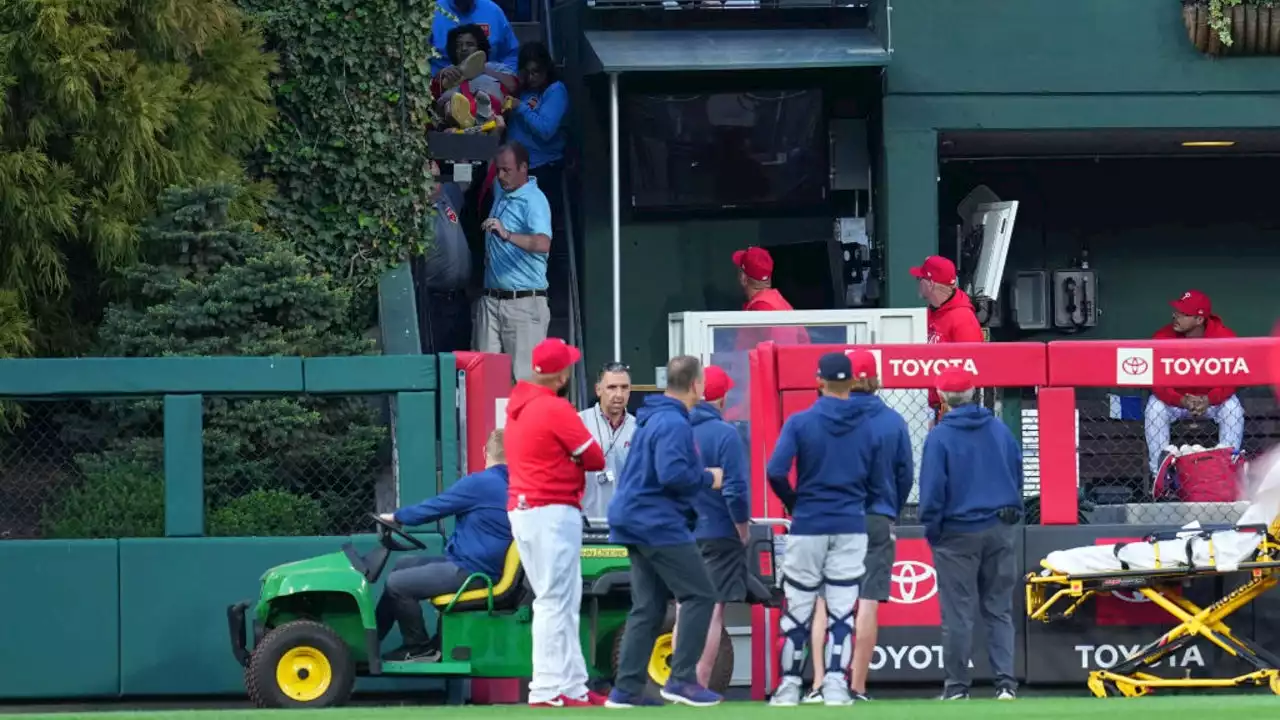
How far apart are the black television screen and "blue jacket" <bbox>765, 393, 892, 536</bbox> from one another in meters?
7.34

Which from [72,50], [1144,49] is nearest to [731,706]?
[72,50]

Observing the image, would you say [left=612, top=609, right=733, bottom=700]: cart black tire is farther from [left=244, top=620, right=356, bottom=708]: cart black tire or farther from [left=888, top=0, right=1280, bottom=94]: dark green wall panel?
[left=888, top=0, right=1280, bottom=94]: dark green wall panel

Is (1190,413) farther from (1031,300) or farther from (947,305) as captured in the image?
(1031,300)

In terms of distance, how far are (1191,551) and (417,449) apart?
14.9 ft

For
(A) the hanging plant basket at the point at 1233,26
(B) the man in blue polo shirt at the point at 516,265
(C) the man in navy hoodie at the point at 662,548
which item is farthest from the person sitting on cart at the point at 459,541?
(A) the hanging plant basket at the point at 1233,26

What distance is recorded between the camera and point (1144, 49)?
57.0ft

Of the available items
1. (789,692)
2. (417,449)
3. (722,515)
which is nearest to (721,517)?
(722,515)

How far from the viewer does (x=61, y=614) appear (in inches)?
487

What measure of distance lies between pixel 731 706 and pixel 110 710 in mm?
A: 3891

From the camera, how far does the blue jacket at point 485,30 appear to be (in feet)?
55.9

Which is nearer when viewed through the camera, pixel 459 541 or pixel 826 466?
pixel 826 466

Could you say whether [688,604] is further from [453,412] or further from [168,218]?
[168,218]

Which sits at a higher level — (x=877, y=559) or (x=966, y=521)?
(x=966, y=521)

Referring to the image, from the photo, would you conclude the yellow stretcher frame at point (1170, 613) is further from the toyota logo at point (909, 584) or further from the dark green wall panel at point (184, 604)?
the dark green wall panel at point (184, 604)
